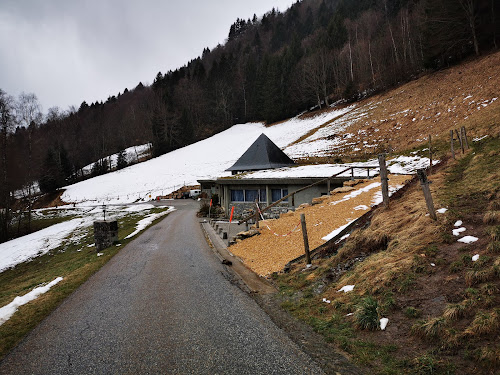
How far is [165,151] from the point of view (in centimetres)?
7306

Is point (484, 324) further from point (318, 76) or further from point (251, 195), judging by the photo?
point (318, 76)

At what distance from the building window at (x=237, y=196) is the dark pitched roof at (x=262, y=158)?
725cm

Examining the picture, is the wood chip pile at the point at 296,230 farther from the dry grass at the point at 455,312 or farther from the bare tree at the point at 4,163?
the bare tree at the point at 4,163

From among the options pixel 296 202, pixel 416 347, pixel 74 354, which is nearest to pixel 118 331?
pixel 74 354

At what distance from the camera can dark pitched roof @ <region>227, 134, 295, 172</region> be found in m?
31.5

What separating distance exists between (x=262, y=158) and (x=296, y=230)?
19745 millimetres

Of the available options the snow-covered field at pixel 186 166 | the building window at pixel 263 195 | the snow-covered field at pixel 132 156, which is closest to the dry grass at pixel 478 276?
the building window at pixel 263 195

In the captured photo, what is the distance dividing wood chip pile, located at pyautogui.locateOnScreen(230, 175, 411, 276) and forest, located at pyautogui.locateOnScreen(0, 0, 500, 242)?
2911cm

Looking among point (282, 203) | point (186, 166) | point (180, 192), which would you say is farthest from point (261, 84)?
point (282, 203)

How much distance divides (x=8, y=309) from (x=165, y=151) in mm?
68320

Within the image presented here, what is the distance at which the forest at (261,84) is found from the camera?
3606 centimetres

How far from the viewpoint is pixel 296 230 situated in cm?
1307

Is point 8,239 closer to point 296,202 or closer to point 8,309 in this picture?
point 8,309

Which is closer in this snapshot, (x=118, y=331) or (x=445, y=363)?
(x=445, y=363)
